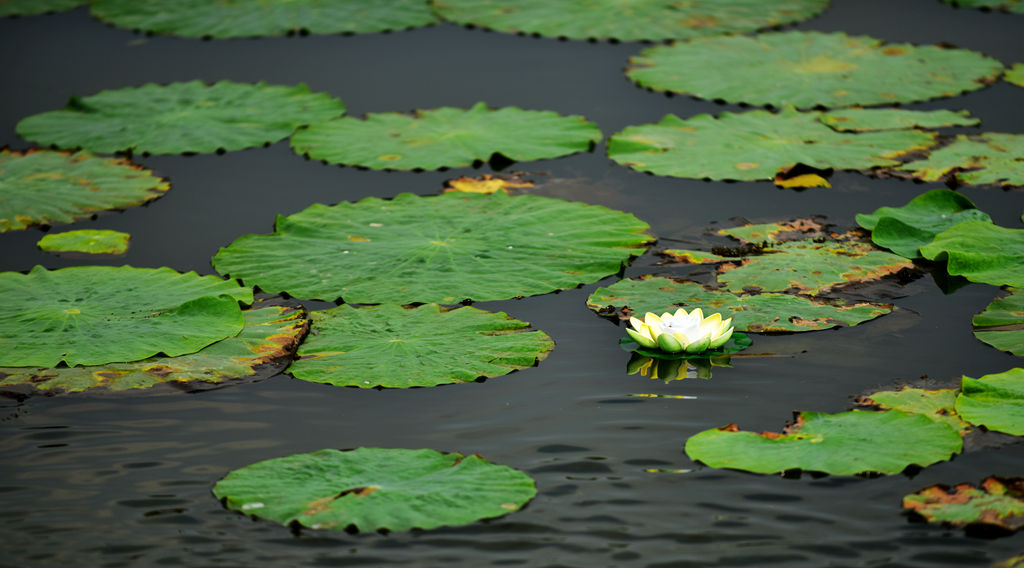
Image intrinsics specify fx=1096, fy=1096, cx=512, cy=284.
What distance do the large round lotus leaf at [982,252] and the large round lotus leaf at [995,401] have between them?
2.41ft

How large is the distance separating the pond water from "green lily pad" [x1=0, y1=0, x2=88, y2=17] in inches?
125

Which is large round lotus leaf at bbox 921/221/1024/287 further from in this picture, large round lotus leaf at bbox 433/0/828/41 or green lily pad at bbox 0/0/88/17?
green lily pad at bbox 0/0/88/17

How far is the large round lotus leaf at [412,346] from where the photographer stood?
11.0 feet

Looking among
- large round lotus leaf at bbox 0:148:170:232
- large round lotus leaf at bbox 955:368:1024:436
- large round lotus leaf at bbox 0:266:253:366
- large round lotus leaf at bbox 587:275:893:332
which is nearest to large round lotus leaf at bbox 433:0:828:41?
large round lotus leaf at bbox 0:148:170:232

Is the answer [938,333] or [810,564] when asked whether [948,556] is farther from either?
[938,333]

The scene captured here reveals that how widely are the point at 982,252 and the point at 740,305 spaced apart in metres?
0.98

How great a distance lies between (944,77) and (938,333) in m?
2.61

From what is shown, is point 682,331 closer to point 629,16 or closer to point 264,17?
point 629,16

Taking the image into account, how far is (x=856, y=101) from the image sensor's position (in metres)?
5.47

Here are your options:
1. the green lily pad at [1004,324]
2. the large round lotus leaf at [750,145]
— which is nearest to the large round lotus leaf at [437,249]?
the large round lotus leaf at [750,145]

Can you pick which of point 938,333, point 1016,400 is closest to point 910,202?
point 938,333

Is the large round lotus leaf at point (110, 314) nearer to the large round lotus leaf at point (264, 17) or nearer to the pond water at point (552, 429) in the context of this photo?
the pond water at point (552, 429)

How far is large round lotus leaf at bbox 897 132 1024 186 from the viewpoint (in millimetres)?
4570

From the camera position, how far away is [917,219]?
4250mm
